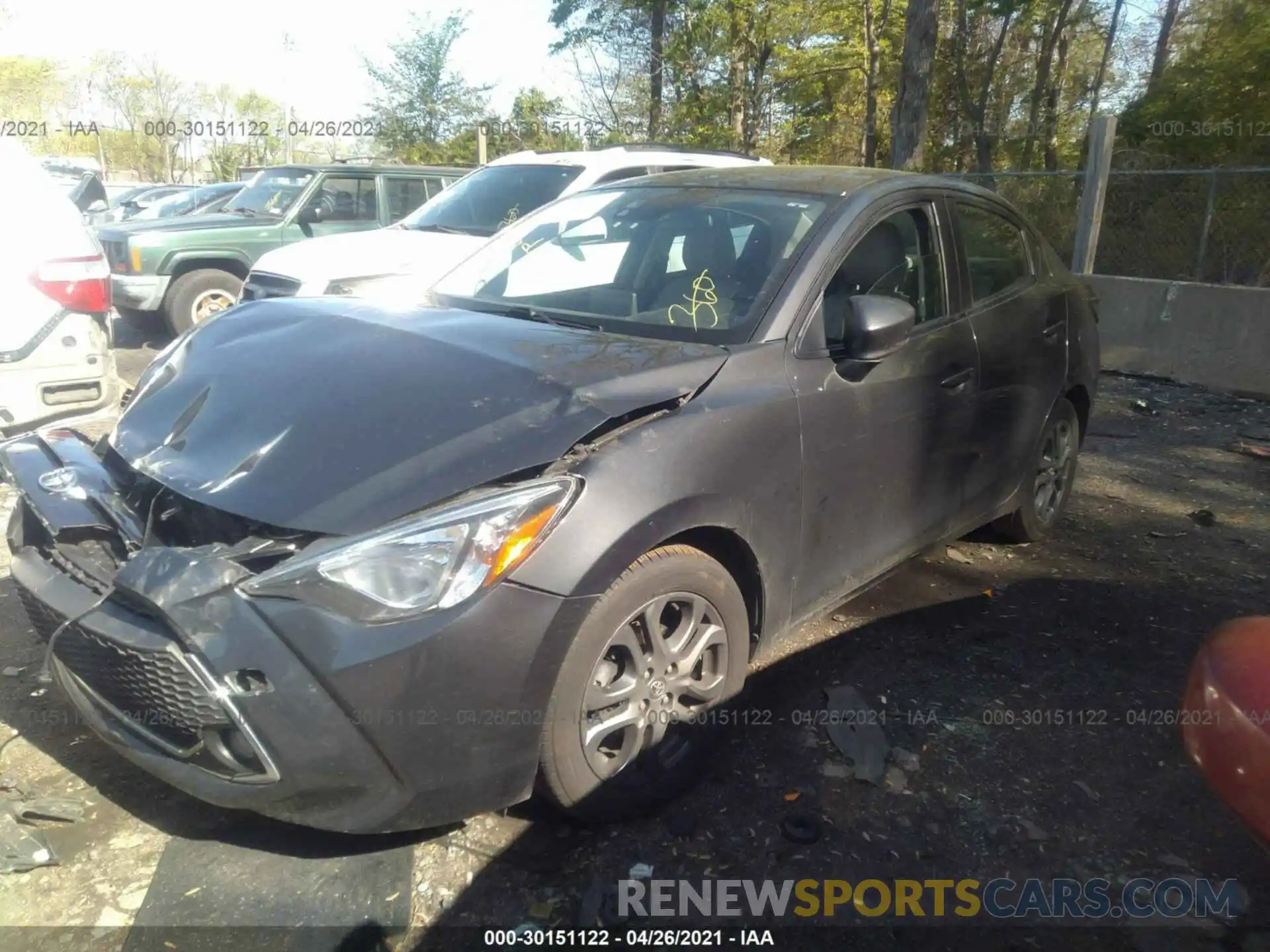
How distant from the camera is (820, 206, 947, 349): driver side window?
3.14 metres

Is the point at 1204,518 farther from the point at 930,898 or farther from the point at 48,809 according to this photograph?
the point at 48,809

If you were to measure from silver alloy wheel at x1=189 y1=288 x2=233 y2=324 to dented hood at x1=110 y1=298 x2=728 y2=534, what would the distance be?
7.41 metres

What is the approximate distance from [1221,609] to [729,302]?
9.09ft

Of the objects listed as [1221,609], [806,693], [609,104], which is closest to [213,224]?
[806,693]

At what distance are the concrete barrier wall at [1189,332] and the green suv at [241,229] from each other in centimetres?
719

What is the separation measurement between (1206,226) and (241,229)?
31.8 feet

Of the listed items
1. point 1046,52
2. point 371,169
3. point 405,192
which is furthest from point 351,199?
point 1046,52

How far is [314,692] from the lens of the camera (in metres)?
2.04

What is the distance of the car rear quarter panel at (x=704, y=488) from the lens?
88.1 inches

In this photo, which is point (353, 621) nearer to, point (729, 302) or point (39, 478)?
point (39, 478)

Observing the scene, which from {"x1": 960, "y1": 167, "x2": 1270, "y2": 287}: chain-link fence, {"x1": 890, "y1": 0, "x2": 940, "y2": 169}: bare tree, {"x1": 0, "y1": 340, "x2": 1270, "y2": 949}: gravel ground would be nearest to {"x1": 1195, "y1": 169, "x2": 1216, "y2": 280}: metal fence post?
{"x1": 960, "y1": 167, "x2": 1270, "y2": 287}: chain-link fence

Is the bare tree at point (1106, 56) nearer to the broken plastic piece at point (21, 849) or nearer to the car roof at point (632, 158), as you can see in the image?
the car roof at point (632, 158)

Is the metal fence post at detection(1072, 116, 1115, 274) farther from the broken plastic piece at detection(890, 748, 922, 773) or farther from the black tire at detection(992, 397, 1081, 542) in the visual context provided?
the broken plastic piece at detection(890, 748, 922, 773)

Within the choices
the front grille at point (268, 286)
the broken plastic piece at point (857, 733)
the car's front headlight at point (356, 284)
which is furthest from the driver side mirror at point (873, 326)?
the front grille at point (268, 286)
